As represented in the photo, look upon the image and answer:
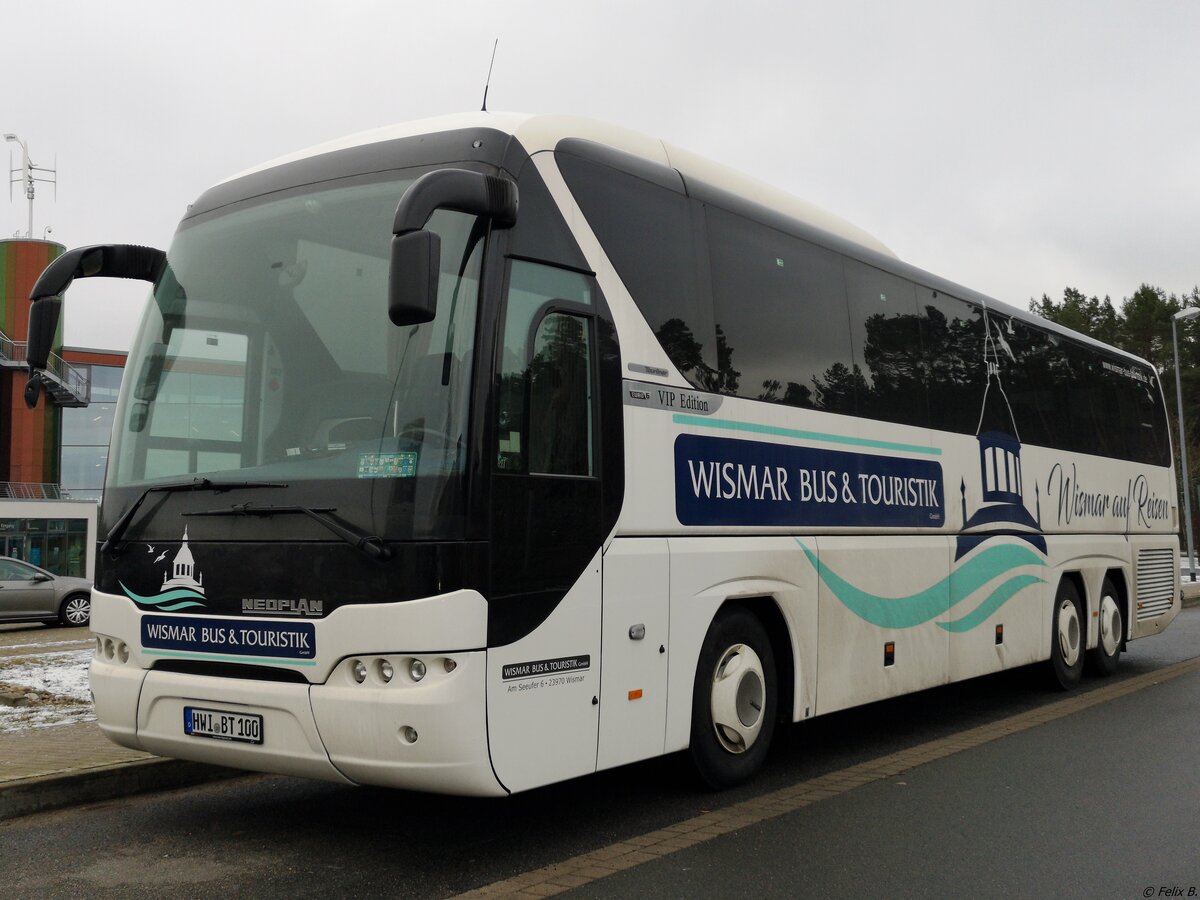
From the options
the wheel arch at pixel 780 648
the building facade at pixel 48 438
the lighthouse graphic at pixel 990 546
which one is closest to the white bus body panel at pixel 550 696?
the wheel arch at pixel 780 648

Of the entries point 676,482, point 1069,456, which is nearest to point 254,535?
point 676,482

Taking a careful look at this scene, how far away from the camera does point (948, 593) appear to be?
31.7ft

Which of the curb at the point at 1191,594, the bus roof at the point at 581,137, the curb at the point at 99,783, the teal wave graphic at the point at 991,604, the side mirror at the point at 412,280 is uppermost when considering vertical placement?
the bus roof at the point at 581,137

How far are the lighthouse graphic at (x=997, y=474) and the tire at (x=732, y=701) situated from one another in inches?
127

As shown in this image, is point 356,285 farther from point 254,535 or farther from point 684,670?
point 684,670

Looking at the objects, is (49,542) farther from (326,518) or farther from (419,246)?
(419,246)

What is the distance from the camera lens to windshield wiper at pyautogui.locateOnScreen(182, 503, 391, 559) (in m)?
5.32

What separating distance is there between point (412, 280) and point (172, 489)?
6.24 feet

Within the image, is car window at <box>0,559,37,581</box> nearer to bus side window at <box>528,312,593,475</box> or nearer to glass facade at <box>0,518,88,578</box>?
glass facade at <box>0,518,88,578</box>

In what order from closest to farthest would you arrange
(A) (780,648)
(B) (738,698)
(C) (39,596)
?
1. (B) (738,698)
2. (A) (780,648)
3. (C) (39,596)

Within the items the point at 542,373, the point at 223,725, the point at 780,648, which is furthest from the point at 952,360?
the point at 223,725

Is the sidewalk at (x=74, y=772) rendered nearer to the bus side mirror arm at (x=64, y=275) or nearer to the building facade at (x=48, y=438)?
the bus side mirror arm at (x=64, y=275)

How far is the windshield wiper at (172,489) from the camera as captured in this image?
5.77m

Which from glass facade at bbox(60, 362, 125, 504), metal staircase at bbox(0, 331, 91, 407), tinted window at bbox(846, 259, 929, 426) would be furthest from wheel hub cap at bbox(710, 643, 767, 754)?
glass facade at bbox(60, 362, 125, 504)
